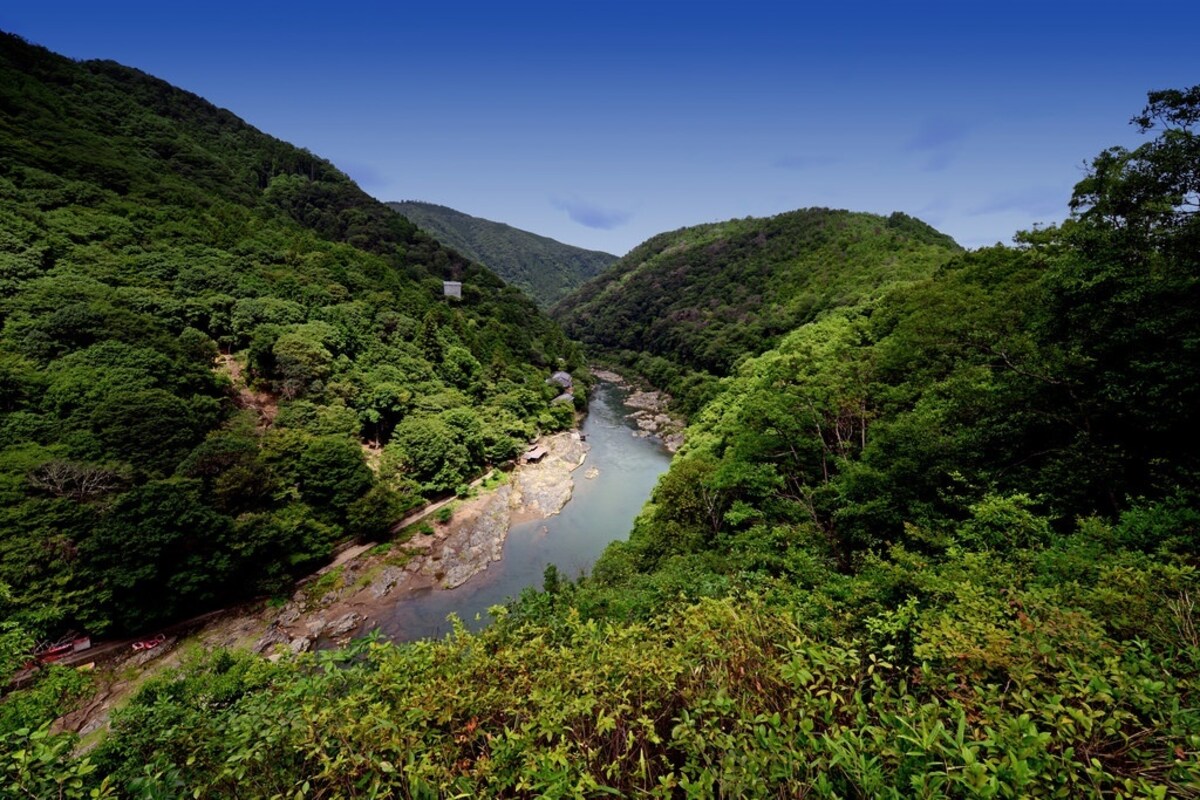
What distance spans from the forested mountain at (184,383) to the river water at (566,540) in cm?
597

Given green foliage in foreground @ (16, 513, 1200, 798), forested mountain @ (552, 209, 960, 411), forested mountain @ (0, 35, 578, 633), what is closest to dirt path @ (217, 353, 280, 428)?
forested mountain @ (0, 35, 578, 633)

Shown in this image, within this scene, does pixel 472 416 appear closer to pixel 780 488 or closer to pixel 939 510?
pixel 780 488

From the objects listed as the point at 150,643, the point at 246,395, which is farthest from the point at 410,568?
the point at 246,395

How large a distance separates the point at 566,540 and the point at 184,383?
23.3 meters

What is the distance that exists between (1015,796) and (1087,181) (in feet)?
53.5

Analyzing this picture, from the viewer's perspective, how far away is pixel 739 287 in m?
85.2

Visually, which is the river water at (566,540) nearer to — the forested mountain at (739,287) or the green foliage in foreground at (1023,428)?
the green foliage in foreground at (1023,428)

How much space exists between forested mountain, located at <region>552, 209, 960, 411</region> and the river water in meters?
12.9

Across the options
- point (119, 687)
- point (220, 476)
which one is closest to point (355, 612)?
point (119, 687)

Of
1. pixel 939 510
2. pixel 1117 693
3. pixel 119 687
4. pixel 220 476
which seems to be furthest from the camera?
pixel 220 476

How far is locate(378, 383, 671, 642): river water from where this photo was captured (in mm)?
21203

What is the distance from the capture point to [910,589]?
7.83m

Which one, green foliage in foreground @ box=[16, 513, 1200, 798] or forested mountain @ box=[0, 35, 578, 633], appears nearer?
green foliage in foreground @ box=[16, 513, 1200, 798]

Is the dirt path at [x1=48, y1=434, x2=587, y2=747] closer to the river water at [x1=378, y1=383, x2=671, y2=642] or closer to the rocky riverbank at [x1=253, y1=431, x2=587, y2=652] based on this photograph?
the rocky riverbank at [x1=253, y1=431, x2=587, y2=652]
